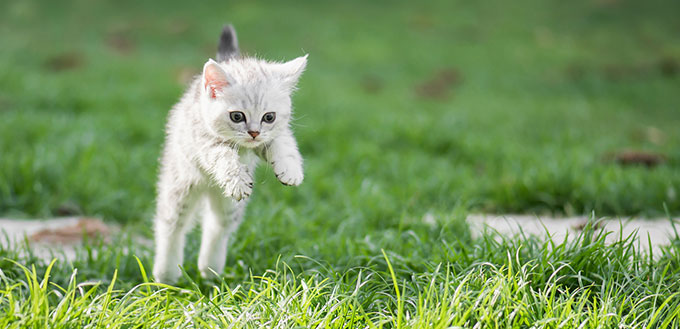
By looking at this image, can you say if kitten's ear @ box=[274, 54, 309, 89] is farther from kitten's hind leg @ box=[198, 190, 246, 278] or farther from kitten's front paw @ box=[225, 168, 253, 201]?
kitten's hind leg @ box=[198, 190, 246, 278]

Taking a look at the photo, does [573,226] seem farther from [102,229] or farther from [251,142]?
[102,229]

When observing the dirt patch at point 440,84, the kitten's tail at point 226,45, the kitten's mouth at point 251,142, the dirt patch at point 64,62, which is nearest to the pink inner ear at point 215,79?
the kitten's mouth at point 251,142

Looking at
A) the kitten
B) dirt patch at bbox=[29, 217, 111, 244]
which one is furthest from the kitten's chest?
dirt patch at bbox=[29, 217, 111, 244]

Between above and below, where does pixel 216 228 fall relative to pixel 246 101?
below

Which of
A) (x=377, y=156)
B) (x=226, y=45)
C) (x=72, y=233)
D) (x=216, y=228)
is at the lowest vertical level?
(x=72, y=233)

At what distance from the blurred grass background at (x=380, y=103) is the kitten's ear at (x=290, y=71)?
771mm

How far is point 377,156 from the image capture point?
7082 millimetres

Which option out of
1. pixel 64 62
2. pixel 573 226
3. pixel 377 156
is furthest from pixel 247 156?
pixel 64 62

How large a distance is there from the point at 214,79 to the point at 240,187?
48 centimetres

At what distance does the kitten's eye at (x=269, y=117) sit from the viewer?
286cm

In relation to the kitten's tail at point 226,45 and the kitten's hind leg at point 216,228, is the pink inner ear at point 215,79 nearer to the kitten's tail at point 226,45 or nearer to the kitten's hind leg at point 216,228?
the kitten's tail at point 226,45

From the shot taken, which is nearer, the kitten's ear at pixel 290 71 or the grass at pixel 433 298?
the grass at pixel 433 298

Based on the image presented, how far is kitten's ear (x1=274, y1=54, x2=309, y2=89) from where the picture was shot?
294cm

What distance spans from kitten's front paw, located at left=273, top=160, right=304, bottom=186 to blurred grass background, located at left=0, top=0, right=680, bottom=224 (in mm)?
1040
